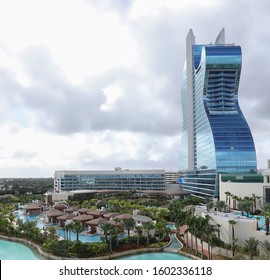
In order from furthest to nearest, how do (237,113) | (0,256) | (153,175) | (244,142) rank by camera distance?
(153,175), (237,113), (244,142), (0,256)

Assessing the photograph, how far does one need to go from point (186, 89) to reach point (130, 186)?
3237 centimetres

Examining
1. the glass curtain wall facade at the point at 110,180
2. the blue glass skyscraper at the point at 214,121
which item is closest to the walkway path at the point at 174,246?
the blue glass skyscraper at the point at 214,121

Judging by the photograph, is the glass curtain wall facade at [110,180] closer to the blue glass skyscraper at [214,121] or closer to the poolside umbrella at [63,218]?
the blue glass skyscraper at [214,121]

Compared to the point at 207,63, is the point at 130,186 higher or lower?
lower

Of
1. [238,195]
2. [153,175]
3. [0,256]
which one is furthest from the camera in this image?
[153,175]

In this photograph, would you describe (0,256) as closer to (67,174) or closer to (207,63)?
(207,63)

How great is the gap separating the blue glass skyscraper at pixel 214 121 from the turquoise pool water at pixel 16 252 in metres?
37.2

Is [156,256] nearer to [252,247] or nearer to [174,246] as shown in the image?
[174,246]

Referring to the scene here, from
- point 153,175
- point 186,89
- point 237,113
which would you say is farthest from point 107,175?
point 237,113

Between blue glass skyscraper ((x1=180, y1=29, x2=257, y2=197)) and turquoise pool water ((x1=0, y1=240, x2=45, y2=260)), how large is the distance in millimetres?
37205

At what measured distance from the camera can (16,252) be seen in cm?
2456

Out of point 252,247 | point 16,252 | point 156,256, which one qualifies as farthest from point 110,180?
point 252,247

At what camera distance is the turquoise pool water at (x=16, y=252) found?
23.0 metres

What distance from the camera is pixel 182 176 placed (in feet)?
259
